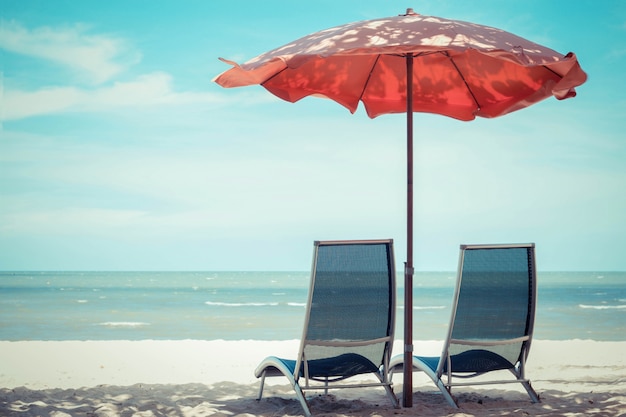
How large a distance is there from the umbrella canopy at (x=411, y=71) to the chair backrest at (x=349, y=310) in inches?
6.4

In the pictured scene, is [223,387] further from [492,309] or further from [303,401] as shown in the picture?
[492,309]

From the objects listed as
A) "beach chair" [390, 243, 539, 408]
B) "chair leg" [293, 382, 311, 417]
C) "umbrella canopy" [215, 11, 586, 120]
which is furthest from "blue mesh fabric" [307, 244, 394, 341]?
"umbrella canopy" [215, 11, 586, 120]

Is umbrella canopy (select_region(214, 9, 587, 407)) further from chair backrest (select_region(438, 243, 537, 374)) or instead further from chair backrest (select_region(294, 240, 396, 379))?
chair backrest (select_region(438, 243, 537, 374))

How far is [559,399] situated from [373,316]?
1.54 m

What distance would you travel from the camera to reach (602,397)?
509cm

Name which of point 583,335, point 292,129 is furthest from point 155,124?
point 583,335

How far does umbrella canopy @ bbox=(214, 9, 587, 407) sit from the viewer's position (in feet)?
12.9

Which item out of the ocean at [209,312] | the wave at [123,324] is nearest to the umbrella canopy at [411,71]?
the ocean at [209,312]

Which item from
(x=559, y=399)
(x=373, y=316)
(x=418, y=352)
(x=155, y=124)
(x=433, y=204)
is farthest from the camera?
(x=155, y=124)

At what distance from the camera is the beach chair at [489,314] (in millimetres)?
4363

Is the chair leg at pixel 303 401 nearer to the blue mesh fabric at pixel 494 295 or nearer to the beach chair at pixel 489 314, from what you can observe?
the beach chair at pixel 489 314

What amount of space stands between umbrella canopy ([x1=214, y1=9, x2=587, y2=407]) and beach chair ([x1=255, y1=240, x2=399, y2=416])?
16cm

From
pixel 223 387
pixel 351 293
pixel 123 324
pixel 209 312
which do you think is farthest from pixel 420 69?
pixel 209 312

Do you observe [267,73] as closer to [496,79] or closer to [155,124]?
[496,79]
